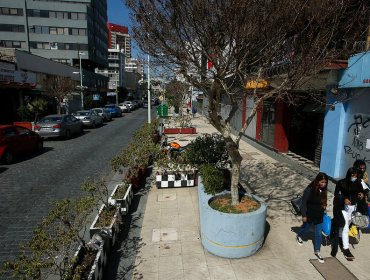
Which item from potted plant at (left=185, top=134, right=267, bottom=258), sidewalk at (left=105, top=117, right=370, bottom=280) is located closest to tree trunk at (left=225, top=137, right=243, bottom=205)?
potted plant at (left=185, top=134, right=267, bottom=258)

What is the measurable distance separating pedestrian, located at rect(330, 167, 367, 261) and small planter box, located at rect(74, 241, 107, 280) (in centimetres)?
425

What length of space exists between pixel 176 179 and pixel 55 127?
39.3 feet

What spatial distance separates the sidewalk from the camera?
5070mm

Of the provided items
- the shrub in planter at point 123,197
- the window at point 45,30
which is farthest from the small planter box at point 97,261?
the window at point 45,30

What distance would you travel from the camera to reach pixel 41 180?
10.2 m

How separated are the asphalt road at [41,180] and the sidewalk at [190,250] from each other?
7.53 feet

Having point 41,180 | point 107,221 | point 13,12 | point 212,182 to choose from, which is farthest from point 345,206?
point 13,12

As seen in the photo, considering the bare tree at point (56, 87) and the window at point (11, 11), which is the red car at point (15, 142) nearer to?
the bare tree at point (56, 87)

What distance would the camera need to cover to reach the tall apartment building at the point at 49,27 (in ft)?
180

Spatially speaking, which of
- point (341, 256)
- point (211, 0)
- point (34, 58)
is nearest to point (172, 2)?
point (211, 0)

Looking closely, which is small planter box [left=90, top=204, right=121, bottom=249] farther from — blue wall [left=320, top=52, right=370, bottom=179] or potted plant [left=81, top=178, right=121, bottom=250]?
blue wall [left=320, top=52, right=370, bottom=179]

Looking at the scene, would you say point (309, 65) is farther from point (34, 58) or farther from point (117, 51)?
point (117, 51)

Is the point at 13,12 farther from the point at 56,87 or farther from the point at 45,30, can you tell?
the point at 56,87

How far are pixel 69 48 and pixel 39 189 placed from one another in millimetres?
55294
